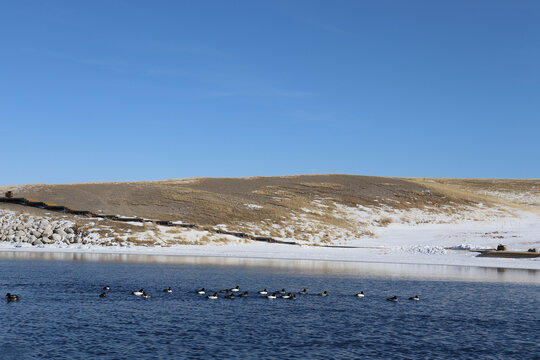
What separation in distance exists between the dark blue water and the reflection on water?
5435 mm

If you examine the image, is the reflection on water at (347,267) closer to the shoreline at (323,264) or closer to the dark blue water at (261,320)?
the shoreline at (323,264)

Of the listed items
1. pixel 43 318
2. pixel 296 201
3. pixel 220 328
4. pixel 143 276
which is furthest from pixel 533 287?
pixel 296 201

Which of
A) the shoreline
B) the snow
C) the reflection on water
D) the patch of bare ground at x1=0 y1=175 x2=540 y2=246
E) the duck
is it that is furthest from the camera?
the patch of bare ground at x1=0 y1=175 x2=540 y2=246

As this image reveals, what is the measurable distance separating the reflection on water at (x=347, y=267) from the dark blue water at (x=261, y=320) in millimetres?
5435

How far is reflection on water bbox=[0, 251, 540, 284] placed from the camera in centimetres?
4934

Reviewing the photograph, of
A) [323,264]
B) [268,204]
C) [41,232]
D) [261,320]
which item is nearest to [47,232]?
[41,232]

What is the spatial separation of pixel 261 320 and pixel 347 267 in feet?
94.5

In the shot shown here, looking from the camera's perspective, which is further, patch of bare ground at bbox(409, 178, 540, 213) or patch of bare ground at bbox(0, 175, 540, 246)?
patch of bare ground at bbox(409, 178, 540, 213)

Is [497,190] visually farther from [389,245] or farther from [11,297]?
[11,297]

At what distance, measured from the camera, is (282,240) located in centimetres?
8275

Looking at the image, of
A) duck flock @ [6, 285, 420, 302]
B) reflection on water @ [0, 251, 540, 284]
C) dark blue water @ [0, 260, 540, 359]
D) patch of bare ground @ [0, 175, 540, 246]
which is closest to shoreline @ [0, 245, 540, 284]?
reflection on water @ [0, 251, 540, 284]

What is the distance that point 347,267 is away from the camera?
185 ft

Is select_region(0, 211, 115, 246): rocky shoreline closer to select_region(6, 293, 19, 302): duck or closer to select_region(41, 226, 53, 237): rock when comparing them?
select_region(41, 226, 53, 237): rock

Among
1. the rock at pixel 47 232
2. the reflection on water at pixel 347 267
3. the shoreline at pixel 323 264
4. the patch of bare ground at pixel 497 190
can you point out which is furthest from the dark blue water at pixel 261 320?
the patch of bare ground at pixel 497 190
